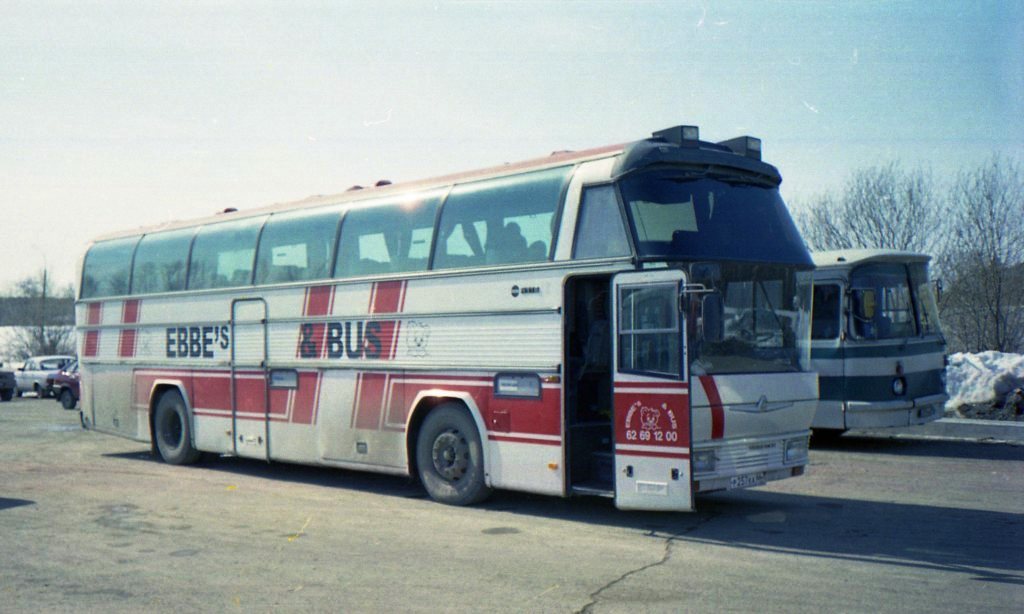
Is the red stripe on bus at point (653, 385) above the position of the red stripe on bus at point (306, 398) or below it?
above

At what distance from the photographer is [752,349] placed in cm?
956

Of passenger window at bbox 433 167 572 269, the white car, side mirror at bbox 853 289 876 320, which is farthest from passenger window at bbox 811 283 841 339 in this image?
the white car

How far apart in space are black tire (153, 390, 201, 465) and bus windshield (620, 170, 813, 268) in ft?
29.1

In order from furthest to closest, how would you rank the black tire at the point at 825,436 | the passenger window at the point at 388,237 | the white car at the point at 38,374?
the white car at the point at 38,374 < the black tire at the point at 825,436 < the passenger window at the point at 388,237

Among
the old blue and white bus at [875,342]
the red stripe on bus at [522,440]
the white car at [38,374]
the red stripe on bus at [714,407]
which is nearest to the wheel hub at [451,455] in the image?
the red stripe on bus at [522,440]

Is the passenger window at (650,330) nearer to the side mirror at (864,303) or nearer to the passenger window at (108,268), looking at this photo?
the side mirror at (864,303)

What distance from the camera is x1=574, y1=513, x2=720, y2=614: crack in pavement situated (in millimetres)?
6709

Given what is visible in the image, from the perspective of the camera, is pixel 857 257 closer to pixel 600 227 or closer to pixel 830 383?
pixel 830 383

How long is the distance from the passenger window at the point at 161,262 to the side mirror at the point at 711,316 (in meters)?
9.20

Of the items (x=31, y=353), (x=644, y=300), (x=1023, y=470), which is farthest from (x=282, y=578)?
(x=31, y=353)

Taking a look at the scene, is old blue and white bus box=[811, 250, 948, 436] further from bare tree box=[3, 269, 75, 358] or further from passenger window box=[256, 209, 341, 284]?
bare tree box=[3, 269, 75, 358]

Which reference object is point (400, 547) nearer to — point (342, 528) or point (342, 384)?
point (342, 528)

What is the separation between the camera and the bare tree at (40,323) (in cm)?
7050

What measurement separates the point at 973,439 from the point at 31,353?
6818 cm
